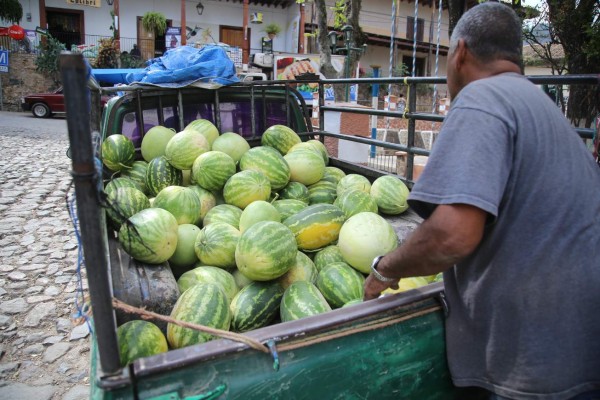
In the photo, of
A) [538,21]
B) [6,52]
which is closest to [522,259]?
[538,21]

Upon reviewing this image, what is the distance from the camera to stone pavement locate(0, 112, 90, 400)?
3.37m

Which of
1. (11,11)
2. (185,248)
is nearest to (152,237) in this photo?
(185,248)

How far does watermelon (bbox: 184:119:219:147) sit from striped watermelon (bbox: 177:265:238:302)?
1.56 meters

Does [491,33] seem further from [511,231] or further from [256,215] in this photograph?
[256,215]

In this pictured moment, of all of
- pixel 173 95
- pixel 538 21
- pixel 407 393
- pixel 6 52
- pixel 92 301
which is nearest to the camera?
pixel 92 301

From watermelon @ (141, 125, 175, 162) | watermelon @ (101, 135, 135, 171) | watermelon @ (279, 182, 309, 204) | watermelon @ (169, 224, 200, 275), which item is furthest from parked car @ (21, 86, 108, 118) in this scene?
watermelon @ (169, 224, 200, 275)

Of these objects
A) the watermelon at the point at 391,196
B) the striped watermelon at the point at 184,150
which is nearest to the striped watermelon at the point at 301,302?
the watermelon at the point at 391,196

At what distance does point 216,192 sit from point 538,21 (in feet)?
23.4

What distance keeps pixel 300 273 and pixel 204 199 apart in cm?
101

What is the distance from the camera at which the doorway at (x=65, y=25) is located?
27.8 meters

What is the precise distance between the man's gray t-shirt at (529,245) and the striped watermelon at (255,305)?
0.95m

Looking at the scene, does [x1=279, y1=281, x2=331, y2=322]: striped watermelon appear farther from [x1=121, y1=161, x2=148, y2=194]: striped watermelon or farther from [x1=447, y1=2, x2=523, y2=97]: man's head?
[x1=121, y1=161, x2=148, y2=194]: striped watermelon

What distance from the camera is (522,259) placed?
1615 mm

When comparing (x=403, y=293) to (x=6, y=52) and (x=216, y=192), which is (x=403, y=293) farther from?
(x=6, y=52)
